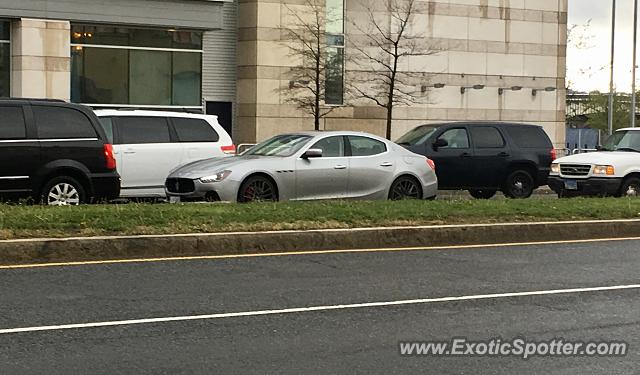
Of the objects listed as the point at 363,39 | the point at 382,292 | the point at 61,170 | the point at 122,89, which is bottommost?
the point at 382,292

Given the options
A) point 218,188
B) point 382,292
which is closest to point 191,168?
point 218,188

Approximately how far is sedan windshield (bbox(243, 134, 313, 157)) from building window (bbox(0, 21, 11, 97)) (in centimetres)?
1470

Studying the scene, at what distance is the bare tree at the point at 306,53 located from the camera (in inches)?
1332

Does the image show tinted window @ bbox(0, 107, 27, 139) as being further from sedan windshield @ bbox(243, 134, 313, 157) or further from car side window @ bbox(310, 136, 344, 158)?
car side window @ bbox(310, 136, 344, 158)

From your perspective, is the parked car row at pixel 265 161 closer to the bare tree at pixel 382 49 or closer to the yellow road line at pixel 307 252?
the yellow road line at pixel 307 252

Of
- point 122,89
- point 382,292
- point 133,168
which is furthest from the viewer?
point 122,89

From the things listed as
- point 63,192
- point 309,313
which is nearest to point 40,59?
point 63,192

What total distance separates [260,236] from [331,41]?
24.1 metres

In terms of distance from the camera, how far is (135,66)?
31.5m

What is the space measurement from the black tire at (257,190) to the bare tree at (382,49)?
64.8 feet

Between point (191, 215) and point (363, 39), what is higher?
point (363, 39)

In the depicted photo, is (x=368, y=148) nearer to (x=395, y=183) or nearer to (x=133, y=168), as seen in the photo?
(x=395, y=183)

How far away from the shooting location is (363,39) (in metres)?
35.8

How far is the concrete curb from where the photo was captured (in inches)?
418
